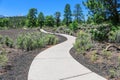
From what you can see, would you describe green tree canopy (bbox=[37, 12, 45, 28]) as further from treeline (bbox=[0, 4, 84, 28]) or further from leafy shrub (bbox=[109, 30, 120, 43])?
leafy shrub (bbox=[109, 30, 120, 43])

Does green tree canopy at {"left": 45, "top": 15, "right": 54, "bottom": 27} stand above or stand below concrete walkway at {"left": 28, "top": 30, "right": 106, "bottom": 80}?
above

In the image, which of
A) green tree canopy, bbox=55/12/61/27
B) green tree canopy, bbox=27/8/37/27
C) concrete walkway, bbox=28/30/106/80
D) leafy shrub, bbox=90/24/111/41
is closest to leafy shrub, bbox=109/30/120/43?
leafy shrub, bbox=90/24/111/41

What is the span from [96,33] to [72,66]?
14.8 metres

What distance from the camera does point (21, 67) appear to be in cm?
894

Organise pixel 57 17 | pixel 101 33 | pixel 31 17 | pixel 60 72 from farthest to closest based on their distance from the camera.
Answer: pixel 57 17
pixel 31 17
pixel 101 33
pixel 60 72

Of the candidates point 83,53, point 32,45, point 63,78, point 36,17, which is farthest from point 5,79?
point 36,17

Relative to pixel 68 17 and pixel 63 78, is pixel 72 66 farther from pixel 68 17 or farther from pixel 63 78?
pixel 68 17

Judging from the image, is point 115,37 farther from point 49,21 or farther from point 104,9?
point 49,21

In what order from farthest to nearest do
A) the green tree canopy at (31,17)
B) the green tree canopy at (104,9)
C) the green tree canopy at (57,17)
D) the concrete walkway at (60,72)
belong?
the green tree canopy at (57,17) → the green tree canopy at (31,17) → the green tree canopy at (104,9) → the concrete walkway at (60,72)

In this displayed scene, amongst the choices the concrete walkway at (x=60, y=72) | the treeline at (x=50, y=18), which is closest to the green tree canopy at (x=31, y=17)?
the treeline at (x=50, y=18)

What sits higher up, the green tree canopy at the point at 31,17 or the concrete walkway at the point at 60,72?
the green tree canopy at the point at 31,17

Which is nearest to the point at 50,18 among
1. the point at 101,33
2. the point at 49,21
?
the point at 49,21

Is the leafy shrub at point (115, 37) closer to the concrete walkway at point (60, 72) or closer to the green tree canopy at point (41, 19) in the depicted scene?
the concrete walkway at point (60, 72)

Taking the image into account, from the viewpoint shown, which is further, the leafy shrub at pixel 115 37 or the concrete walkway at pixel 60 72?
the leafy shrub at pixel 115 37
